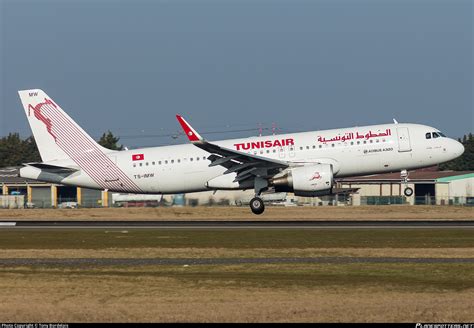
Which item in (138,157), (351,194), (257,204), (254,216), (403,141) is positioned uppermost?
(403,141)

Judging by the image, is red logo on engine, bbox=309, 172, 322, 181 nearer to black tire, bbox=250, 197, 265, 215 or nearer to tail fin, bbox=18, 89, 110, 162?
black tire, bbox=250, 197, 265, 215

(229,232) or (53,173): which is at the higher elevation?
(53,173)

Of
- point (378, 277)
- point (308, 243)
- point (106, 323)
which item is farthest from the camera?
point (308, 243)

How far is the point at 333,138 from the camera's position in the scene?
163 ft

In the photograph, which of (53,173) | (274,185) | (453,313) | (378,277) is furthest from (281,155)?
(453,313)

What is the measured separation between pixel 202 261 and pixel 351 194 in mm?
56310

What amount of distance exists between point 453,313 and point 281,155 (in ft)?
103

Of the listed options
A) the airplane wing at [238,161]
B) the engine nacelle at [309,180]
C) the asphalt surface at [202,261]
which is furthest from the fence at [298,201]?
the asphalt surface at [202,261]

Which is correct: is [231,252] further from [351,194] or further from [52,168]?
[351,194]

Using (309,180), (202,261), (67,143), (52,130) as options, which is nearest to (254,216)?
(309,180)

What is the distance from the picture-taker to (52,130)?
176 feet

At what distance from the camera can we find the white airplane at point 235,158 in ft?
161

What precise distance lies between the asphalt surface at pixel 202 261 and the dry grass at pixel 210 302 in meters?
3.92

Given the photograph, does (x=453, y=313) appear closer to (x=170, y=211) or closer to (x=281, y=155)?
(x=281, y=155)
